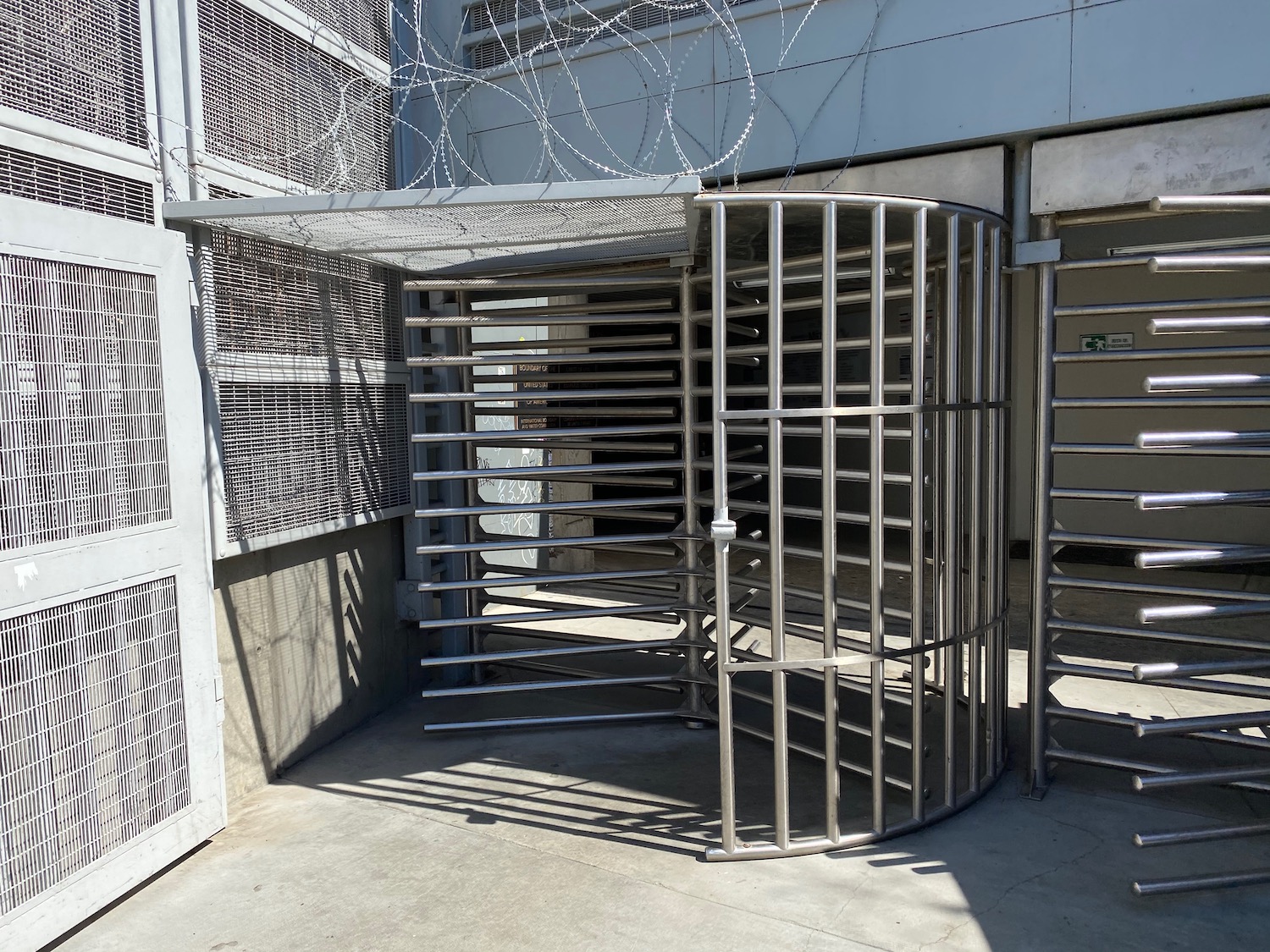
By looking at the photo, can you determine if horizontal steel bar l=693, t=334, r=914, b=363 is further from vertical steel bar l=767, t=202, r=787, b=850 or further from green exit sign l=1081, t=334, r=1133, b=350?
green exit sign l=1081, t=334, r=1133, b=350

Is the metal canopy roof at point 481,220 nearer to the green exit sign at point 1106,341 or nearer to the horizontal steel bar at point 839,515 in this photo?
the horizontal steel bar at point 839,515

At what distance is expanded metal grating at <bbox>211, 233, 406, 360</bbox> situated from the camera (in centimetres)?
383

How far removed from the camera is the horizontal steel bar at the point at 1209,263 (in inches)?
114

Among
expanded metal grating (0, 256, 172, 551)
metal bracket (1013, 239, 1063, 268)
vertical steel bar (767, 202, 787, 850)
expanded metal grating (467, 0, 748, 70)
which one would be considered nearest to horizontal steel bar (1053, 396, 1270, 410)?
metal bracket (1013, 239, 1063, 268)

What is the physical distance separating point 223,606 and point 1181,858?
11.9 feet

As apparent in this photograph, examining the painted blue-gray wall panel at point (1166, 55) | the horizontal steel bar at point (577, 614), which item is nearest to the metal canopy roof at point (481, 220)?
the horizontal steel bar at point (577, 614)

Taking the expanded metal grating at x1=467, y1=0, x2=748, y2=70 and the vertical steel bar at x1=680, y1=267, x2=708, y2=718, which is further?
the expanded metal grating at x1=467, y1=0, x2=748, y2=70

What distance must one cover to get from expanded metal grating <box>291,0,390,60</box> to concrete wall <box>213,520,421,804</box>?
2.38 meters

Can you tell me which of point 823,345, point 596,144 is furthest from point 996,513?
point 596,144

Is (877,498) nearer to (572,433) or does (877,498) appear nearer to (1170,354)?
(1170,354)

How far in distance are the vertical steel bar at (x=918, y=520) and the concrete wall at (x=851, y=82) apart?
3.55 ft

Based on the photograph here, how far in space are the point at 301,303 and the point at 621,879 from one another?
2689mm

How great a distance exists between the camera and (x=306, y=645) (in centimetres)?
442

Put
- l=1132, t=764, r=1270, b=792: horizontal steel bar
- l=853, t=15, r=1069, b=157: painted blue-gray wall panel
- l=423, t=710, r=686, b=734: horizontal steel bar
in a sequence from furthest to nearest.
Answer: l=423, t=710, r=686, b=734: horizontal steel bar
l=853, t=15, r=1069, b=157: painted blue-gray wall panel
l=1132, t=764, r=1270, b=792: horizontal steel bar
